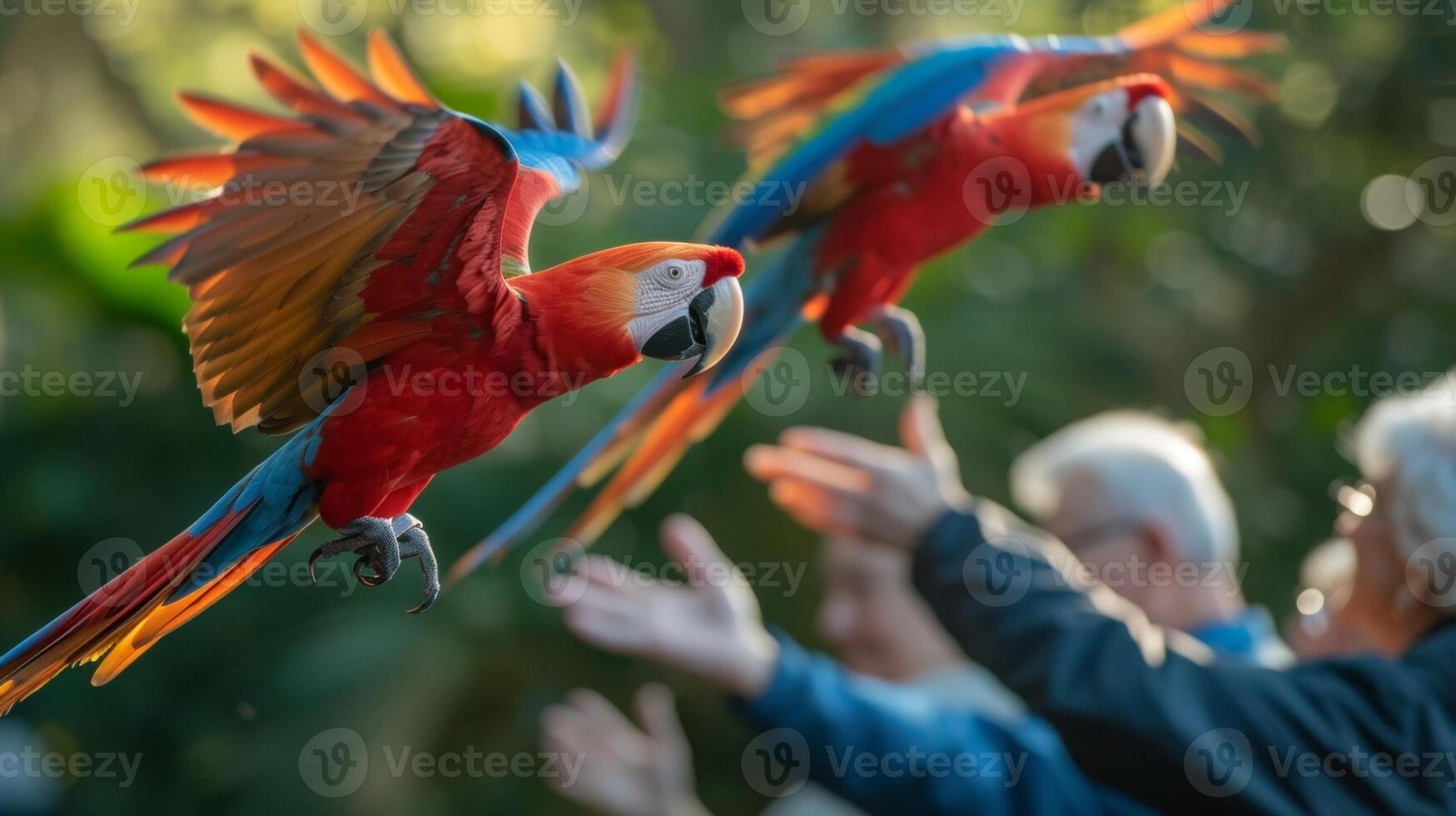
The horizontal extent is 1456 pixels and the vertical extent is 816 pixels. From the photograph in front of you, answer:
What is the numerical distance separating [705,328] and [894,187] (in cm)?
48

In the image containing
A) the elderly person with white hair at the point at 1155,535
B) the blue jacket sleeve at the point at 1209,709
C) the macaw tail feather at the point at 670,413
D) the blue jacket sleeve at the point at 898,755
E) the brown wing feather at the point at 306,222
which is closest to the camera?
the brown wing feather at the point at 306,222

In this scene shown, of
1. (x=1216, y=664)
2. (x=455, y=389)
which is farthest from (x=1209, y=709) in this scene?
(x=455, y=389)

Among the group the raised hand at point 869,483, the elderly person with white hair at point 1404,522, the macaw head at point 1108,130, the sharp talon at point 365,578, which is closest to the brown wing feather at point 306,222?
the sharp talon at point 365,578

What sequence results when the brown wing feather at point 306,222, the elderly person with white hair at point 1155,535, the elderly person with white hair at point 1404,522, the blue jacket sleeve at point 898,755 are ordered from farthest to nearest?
the elderly person with white hair at point 1155,535 < the blue jacket sleeve at point 898,755 < the elderly person with white hair at point 1404,522 < the brown wing feather at point 306,222

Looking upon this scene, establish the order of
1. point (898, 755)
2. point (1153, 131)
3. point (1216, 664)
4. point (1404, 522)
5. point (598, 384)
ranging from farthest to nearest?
1. point (598, 384)
2. point (898, 755)
3. point (1404, 522)
4. point (1216, 664)
5. point (1153, 131)

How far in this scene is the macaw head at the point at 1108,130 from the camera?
1095 mm

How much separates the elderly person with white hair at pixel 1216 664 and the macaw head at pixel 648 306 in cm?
74

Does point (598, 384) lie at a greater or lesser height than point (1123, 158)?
lesser

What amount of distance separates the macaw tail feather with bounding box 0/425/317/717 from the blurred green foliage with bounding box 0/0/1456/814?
4.87 feet

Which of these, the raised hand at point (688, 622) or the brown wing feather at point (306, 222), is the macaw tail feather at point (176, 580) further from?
the raised hand at point (688, 622)

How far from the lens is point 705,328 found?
0.76 m

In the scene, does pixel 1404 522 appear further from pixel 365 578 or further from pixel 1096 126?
pixel 365 578

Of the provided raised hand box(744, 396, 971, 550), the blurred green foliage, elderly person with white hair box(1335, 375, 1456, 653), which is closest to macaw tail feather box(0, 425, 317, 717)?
raised hand box(744, 396, 971, 550)

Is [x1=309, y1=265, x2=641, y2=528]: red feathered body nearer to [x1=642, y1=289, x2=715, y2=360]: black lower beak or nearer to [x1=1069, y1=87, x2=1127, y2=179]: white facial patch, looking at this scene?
[x1=642, y1=289, x2=715, y2=360]: black lower beak
